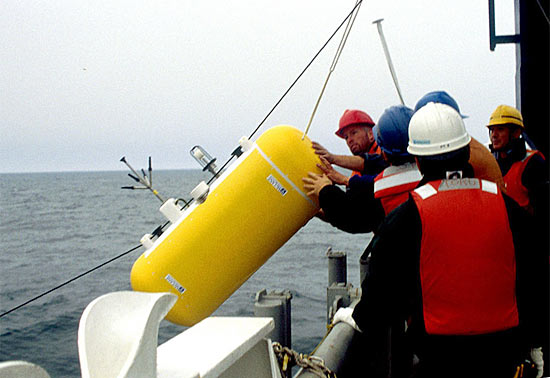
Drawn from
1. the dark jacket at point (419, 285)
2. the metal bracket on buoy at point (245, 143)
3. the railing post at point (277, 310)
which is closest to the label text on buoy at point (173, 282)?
the railing post at point (277, 310)

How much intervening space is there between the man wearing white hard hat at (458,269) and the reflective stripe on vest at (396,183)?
64cm

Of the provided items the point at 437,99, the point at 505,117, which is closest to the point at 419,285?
the point at 437,99

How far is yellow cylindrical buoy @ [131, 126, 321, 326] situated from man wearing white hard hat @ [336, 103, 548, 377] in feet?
3.97

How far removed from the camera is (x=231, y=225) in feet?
9.89

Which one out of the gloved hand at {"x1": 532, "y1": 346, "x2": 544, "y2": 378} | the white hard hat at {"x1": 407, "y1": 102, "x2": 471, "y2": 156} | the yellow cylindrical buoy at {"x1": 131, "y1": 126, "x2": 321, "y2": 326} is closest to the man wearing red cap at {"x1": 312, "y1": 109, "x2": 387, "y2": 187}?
the yellow cylindrical buoy at {"x1": 131, "y1": 126, "x2": 321, "y2": 326}

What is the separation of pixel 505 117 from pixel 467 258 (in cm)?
206

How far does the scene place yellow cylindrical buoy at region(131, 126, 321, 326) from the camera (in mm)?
3014

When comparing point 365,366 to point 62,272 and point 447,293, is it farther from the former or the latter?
point 62,272

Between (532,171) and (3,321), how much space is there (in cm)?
1051

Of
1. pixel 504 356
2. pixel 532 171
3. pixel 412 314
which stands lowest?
pixel 532 171

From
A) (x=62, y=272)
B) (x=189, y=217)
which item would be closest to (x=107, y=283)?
(x=62, y=272)

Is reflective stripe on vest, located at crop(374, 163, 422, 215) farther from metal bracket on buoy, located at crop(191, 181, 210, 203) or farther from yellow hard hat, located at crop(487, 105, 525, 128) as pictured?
yellow hard hat, located at crop(487, 105, 525, 128)

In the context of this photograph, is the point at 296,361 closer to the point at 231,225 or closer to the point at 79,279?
the point at 231,225

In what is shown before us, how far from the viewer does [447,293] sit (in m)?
1.73
